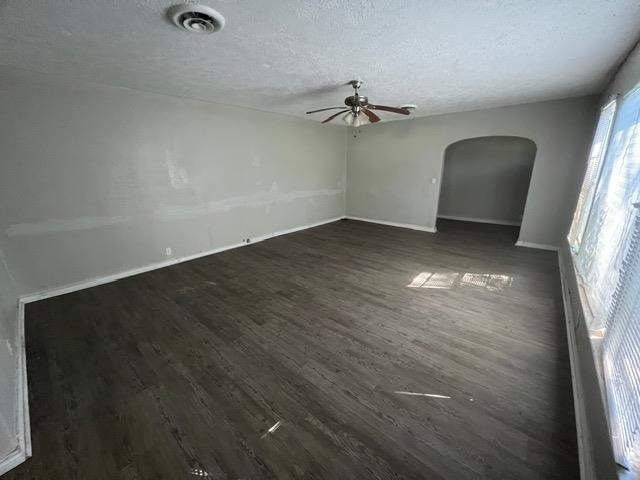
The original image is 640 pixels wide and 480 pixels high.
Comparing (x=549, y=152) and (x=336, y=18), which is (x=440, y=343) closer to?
(x=336, y=18)

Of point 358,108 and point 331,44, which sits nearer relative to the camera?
point 331,44

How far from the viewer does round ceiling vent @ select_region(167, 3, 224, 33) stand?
158 centimetres

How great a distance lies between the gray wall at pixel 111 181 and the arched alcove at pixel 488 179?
191 inches

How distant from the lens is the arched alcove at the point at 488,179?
611cm

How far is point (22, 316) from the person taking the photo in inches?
103

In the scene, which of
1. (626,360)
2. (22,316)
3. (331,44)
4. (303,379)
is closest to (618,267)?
(626,360)

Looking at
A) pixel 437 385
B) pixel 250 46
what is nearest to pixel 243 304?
pixel 437 385

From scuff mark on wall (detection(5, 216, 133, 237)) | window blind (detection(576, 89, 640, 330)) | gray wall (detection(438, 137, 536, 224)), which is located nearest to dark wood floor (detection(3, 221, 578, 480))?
window blind (detection(576, 89, 640, 330))

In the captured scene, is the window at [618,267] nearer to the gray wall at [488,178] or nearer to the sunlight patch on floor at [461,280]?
the sunlight patch on floor at [461,280]

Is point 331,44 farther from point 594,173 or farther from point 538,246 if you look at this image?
point 538,246

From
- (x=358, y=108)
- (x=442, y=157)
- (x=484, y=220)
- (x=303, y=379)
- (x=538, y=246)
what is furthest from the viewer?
(x=484, y=220)

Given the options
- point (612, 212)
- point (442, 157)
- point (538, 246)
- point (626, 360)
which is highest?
point (442, 157)

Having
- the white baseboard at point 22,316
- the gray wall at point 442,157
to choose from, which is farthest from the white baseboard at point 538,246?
the white baseboard at point 22,316

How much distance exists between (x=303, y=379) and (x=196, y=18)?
2.65m
